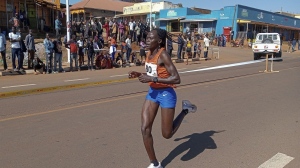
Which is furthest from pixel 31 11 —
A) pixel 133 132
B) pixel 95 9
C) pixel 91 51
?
pixel 133 132

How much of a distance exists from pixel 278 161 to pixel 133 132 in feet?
7.85

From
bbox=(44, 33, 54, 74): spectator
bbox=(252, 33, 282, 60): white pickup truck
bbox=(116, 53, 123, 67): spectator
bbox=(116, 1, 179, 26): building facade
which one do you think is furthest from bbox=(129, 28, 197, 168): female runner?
bbox=(116, 1, 179, 26): building facade

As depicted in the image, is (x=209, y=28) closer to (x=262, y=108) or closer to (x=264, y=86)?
(x=264, y=86)

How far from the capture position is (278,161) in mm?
4238

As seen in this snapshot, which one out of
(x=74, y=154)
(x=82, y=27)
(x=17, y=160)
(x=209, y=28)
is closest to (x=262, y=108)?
(x=74, y=154)

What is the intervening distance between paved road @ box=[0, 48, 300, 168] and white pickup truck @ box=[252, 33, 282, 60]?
52.7 ft

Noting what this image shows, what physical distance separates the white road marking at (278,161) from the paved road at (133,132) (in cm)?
1

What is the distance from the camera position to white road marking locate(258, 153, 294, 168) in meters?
4.09

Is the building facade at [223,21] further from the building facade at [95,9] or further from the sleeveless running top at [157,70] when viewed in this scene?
the sleeveless running top at [157,70]

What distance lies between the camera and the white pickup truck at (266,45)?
79.3 feet

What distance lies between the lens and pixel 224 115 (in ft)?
21.8

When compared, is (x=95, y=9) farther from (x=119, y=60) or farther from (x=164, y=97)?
(x=164, y=97)

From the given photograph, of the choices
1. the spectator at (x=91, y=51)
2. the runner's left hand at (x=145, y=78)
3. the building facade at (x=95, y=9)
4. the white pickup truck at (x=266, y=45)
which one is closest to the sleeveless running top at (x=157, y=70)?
the runner's left hand at (x=145, y=78)

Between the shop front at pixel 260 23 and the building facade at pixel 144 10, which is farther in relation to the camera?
Result: the building facade at pixel 144 10
